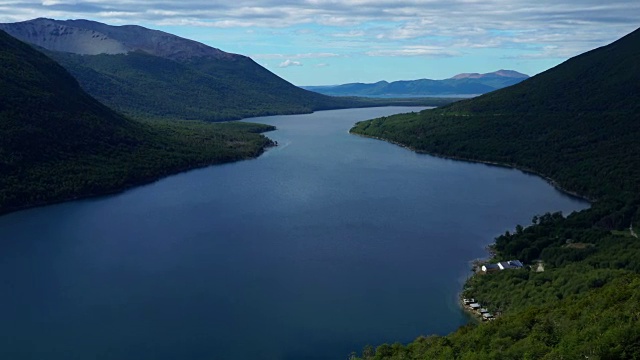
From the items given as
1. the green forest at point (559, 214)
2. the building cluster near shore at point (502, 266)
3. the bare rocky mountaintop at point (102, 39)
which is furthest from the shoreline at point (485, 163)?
the bare rocky mountaintop at point (102, 39)

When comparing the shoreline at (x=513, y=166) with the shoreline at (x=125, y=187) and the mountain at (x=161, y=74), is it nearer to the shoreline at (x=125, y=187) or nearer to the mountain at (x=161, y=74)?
the shoreline at (x=125, y=187)

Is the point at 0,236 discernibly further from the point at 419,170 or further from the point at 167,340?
the point at 419,170

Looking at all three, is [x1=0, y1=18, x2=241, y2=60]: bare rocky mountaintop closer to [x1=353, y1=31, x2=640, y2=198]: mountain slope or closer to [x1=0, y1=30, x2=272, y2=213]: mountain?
[x1=0, y1=30, x2=272, y2=213]: mountain

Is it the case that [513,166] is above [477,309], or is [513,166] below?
above

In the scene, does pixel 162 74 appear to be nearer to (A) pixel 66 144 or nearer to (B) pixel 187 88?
(B) pixel 187 88

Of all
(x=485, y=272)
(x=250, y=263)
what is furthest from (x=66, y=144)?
(x=485, y=272)

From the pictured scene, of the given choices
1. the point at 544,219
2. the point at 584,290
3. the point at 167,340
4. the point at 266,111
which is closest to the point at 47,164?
the point at 167,340

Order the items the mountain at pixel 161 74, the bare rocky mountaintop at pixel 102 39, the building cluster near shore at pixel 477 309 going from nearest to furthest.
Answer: the building cluster near shore at pixel 477 309, the mountain at pixel 161 74, the bare rocky mountaintop at pixel 102 39
